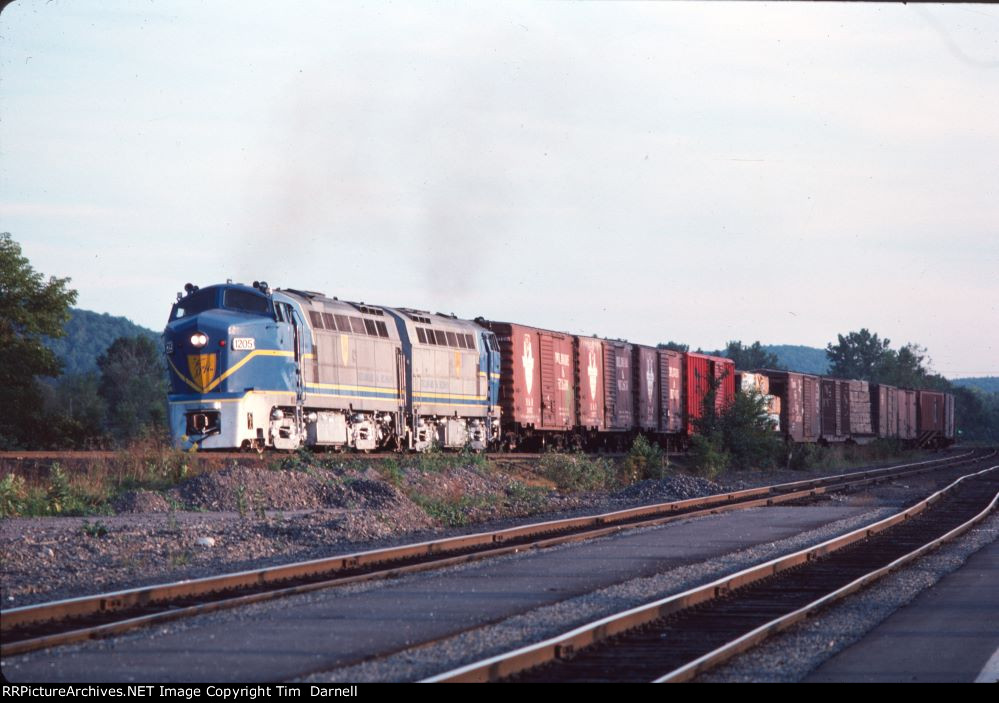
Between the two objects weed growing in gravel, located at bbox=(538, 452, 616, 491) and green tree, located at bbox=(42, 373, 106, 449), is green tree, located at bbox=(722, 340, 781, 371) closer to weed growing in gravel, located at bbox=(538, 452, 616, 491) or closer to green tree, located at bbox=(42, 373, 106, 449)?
green tree, located at bbox=(42, 373, 106, 449)

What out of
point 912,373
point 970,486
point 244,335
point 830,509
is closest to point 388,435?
point 244,335

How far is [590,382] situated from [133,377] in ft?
267

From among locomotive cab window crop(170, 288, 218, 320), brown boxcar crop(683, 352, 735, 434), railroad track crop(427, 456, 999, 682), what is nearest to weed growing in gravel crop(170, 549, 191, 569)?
railroad track crop(427, 456, 999, 682)

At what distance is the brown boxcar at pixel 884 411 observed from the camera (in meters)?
71.5

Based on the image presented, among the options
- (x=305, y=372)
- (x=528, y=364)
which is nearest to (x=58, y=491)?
(x=305, y=372)

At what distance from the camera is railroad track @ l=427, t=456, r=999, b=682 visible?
8.42 metres

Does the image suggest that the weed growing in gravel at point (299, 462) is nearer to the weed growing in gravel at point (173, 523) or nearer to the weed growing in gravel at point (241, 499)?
the weed growing in gravel at point (241, 499)

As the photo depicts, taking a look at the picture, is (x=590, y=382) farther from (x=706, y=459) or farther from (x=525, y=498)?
(x=525, y=498)

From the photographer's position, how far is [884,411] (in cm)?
7269

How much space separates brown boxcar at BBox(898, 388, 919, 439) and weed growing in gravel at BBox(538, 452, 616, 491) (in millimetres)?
49707

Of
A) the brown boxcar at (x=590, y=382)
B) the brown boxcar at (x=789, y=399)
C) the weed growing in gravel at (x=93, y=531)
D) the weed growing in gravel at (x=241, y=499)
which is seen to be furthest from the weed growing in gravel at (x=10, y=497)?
the brown boxcar at (x=789, y=399)

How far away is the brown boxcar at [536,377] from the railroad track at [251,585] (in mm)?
15877

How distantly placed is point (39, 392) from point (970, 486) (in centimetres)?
3370
